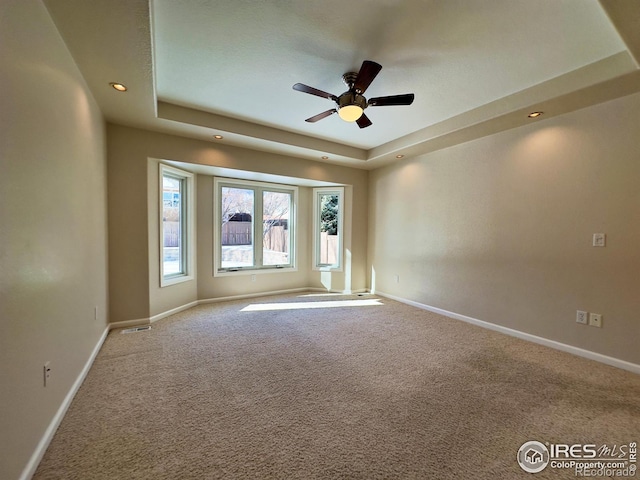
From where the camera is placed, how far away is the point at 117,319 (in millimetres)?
3297

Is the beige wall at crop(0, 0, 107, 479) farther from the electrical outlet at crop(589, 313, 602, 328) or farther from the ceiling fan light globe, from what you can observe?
the electrical outlet at crop(589, 313, 602, 328)

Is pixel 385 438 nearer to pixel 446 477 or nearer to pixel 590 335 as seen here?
pixel 446 477

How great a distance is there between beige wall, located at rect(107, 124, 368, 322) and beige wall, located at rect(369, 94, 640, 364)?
1722mm

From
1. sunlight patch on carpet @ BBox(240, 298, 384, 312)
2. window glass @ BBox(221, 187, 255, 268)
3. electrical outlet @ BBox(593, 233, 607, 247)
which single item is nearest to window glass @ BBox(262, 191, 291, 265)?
window glass @ BBox(221, 187, 255, 268)

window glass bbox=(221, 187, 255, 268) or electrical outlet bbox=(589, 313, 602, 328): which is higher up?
window glass bbox=(221, 187, 255, 268)

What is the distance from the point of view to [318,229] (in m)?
5.61

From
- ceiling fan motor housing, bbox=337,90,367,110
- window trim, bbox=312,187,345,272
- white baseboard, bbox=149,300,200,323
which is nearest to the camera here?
ceiling fan motor housing, bbox=337,90,367,110

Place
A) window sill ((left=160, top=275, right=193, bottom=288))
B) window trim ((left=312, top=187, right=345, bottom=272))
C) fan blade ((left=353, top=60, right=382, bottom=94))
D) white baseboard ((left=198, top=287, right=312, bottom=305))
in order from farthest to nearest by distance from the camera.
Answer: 1. window trim ((left=312, top=187, right=345, bottom=272))
2. white baseboard ((left=198, top=287, right=312, bottom=305))
3. window sill ((left=160, top=275, right=193, bottom=288))
4. fan blade ((left=353, top=60, right=382, bottom=94))

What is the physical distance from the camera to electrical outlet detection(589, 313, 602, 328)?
2621 millimetres

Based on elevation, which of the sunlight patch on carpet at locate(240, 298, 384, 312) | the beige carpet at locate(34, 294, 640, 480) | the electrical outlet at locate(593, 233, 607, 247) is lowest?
the beige carpet at locate(34, 294, 640, 480)

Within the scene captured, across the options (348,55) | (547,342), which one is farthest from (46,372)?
(547,342)

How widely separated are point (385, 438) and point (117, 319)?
132 inches

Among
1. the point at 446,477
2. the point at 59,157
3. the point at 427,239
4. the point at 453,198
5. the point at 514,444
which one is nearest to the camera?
the point at 446,477

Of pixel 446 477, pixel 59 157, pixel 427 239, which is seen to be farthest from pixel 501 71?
pixel 59 157
